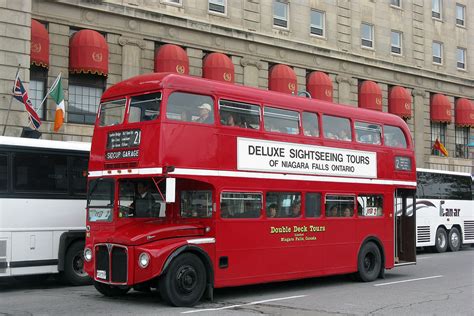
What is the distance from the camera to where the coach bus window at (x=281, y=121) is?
13.3m

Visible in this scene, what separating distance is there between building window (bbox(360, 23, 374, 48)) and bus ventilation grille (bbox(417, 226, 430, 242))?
1463 centimetres

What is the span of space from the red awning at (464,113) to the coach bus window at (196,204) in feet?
110

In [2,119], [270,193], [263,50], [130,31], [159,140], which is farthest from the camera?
[263,50]

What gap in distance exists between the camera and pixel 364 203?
614 inches

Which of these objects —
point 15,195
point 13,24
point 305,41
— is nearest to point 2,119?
point 13,24

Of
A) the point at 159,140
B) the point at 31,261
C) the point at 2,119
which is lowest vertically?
the point at 31,261

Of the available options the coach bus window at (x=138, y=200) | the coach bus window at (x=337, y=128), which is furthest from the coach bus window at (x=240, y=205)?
the coach bus window at (x=337, y=128)

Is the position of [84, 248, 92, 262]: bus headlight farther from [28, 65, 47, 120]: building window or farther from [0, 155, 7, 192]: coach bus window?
[28, 65, 47, 120]: building window

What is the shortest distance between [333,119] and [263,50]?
16.7 meters

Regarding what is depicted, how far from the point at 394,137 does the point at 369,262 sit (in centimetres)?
340

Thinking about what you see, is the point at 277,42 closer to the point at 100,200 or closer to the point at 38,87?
the point at 38,87

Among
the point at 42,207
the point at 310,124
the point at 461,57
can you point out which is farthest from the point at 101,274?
the point at 461,57

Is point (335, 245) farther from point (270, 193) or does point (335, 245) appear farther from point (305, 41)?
point (305, 41)

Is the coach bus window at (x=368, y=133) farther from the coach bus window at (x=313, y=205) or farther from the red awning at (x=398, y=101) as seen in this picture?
the red awning at (x=398, y=101)
